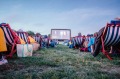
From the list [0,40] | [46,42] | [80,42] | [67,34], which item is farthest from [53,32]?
[0,40]

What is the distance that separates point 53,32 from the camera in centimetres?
3612

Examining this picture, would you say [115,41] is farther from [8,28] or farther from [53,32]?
[53,32]

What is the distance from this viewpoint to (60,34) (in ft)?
118

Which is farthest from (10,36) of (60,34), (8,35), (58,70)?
(60,34)

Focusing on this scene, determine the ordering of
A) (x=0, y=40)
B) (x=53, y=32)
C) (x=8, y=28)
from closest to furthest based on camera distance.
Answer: (x=0, y=40) < (x=8, y=28) < (x=53, y=32)

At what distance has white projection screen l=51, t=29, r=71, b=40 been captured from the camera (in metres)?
35.9

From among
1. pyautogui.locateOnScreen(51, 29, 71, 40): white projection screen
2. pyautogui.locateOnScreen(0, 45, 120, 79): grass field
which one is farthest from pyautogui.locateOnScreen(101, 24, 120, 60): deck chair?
pyautogui.locateOnScreen(51, 29, 71, 40): white projection screen

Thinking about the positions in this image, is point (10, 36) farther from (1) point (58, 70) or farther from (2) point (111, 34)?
(2) point (111, 34)

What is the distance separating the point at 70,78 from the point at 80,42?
948cm

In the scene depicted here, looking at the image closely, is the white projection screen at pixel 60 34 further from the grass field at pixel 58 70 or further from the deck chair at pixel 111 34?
the grass field at pixel 58 70

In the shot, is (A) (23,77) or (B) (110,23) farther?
(B) (110,23)

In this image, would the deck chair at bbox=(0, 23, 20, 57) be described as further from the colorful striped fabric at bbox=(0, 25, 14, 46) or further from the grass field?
the grass field

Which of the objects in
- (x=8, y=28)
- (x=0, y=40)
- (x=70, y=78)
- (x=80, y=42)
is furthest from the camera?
(x=80, y=42)

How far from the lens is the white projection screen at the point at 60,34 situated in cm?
3591
